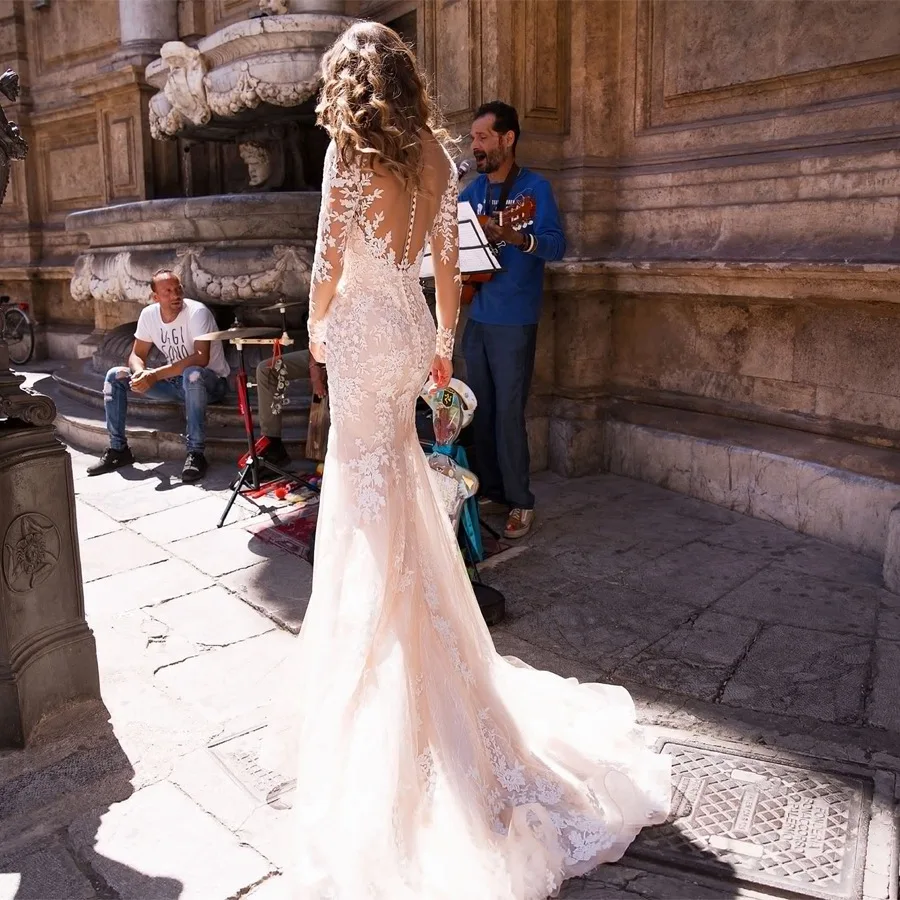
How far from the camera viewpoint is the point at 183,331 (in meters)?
6.36

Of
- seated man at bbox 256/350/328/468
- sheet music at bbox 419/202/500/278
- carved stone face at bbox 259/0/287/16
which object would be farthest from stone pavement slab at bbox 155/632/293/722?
carved stone face at bbox 259/0/287/16

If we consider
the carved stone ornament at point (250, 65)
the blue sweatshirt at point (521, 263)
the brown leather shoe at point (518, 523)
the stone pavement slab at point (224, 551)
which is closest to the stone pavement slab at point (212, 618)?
the stone pavement slab at point (224, 551)

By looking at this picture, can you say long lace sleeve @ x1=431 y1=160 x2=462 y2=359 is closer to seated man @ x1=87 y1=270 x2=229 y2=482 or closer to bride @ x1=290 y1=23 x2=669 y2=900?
bride @ x1=290 y1=23 x2=669 y2=900

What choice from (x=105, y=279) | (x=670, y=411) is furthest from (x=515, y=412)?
(x=105, y=279)

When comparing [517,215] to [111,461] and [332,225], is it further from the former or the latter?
[111,461]

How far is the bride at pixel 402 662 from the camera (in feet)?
7.45

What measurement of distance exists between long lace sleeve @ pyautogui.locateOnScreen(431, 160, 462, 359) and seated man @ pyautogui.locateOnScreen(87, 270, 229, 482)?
3455 mm

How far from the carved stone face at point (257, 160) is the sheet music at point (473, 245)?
3967mm

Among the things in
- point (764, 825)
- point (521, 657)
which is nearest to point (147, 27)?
point (521, 657)

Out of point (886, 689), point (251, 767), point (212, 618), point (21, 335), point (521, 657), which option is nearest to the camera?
point (251, 767)

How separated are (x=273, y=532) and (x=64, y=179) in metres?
8.60

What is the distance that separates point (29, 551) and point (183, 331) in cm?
355

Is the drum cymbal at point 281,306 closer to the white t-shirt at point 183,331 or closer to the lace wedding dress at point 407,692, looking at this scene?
the white t-shirt at point 183,331

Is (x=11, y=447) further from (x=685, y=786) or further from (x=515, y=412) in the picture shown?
(x=515, y=412)
